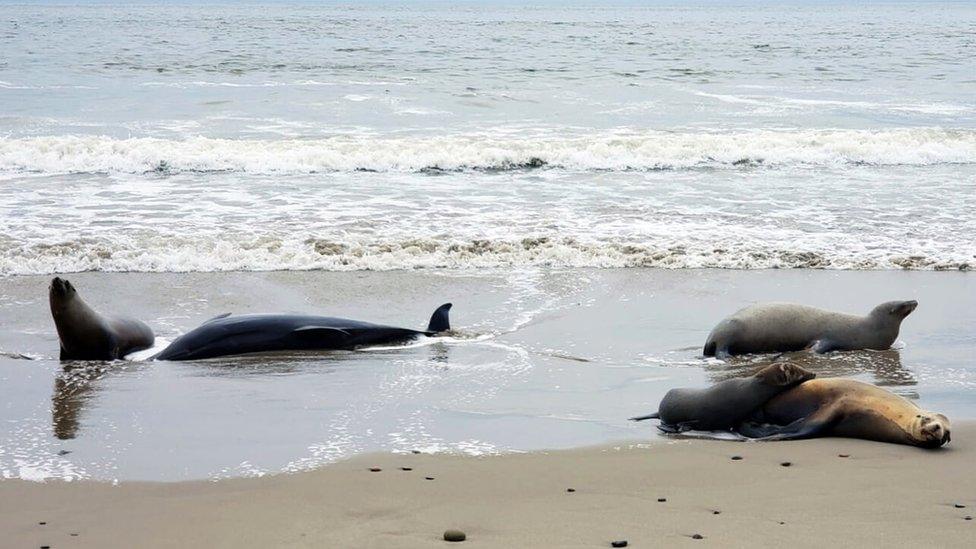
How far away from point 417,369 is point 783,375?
2.22 metres

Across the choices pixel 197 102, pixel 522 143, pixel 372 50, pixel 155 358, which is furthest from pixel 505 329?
pixel 372 50

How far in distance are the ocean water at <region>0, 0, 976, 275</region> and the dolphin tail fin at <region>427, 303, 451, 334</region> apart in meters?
2.62

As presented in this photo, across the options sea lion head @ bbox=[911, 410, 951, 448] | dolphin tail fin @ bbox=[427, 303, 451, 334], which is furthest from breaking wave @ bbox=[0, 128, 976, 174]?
sea lion head @ bbox=[911, 410, 951, 448]

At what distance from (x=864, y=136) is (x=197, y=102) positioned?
13.8m

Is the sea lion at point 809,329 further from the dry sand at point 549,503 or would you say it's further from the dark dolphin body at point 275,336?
the dry sand at point 549,503

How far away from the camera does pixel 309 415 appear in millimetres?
5996

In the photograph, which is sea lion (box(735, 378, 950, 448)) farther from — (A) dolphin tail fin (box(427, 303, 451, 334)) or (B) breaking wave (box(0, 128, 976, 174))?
(B) breaking wave (box(0, 128, 976, 174))

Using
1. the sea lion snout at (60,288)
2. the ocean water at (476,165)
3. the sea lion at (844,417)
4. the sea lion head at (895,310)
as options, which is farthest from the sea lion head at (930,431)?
the sea lion snout at (60,288)

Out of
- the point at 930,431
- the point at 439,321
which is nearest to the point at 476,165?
the point at 439,321

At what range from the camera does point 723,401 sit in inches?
233

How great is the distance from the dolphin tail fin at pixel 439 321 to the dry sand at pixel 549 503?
2702 mm

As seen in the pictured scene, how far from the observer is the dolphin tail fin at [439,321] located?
793 centimetres

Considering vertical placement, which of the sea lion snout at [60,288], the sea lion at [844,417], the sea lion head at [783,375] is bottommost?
the sea lion at [844,417]

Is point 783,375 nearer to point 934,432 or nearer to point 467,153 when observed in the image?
point 934,432
